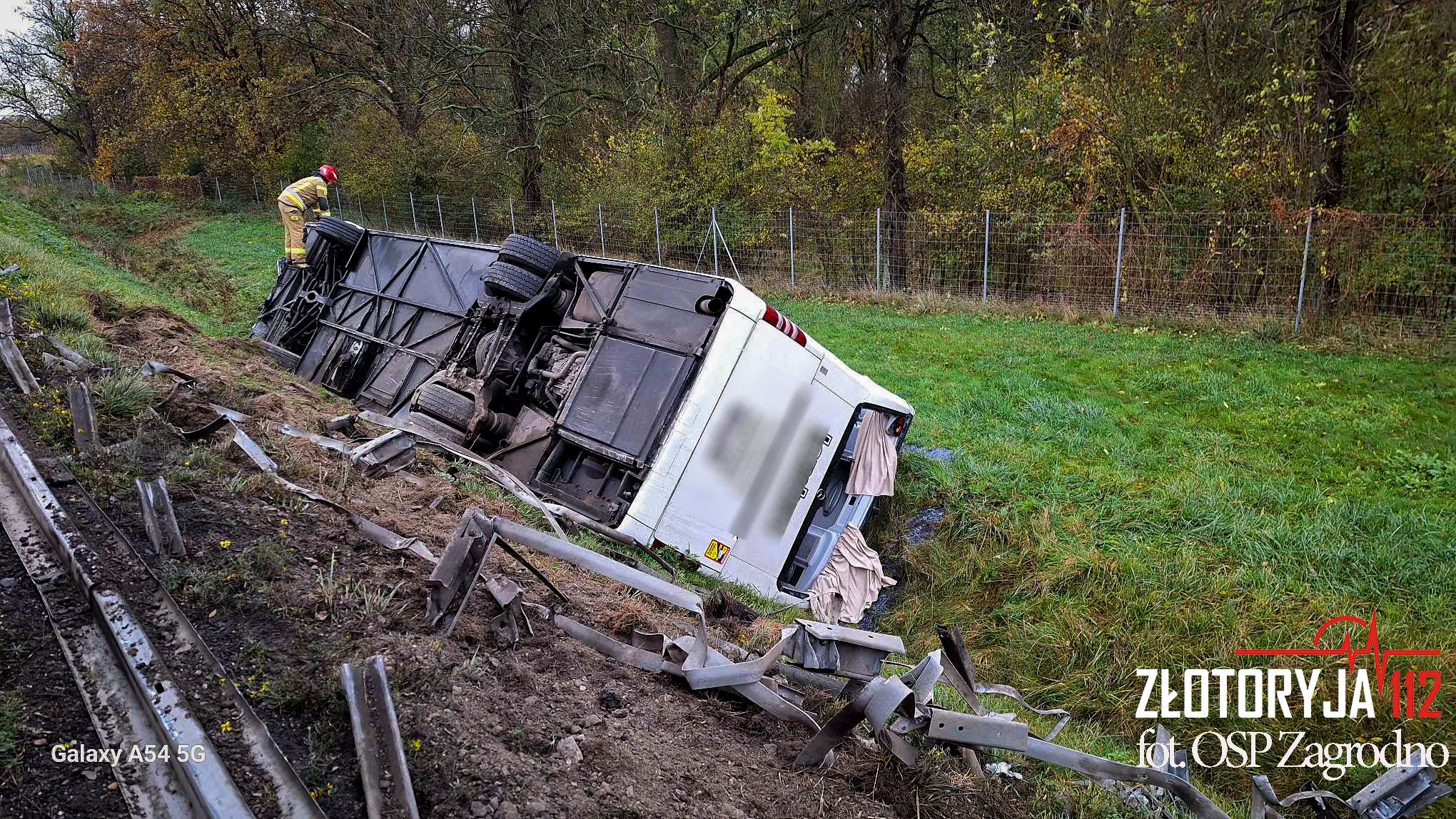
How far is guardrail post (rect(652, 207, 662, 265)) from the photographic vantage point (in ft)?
57.4

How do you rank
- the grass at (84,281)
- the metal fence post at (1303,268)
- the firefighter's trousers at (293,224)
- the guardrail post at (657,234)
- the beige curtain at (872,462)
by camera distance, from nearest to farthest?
the beige curtain at (872,462) → the grass at (84,281) → the firefighter's trousers at (293,224) → the metal fence post at (1303,268) → the guardrail post at (657,234)

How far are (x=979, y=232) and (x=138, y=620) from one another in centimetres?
1331

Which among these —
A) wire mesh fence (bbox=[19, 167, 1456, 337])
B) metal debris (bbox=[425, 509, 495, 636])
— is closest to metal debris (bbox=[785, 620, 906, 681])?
metal debris (bbox=[425, 509, 495, 636])

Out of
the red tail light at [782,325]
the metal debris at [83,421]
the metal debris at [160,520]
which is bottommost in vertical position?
the metal debris at [160,520]

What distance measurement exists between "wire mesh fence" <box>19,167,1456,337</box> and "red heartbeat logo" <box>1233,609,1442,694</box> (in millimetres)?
7374

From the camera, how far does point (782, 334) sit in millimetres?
5336

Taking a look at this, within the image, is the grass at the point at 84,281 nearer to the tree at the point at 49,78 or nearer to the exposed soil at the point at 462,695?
the exposed soil at the point at 462,695

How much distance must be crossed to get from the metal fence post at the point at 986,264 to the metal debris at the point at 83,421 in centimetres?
1201

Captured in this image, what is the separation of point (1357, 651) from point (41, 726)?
5826 mm

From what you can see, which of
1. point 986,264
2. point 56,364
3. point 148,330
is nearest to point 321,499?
point 56,364

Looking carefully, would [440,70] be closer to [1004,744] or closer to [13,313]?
[13,313]

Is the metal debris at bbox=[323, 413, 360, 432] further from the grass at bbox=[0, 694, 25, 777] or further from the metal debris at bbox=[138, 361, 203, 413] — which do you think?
the grass at bbox=[0, 694, 25, 777]

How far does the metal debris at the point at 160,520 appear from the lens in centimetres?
299

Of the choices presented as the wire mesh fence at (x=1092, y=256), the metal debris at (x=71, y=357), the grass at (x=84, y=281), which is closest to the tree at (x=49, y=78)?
the grass at (x=84, y=281)
